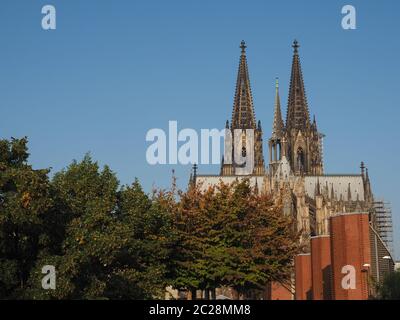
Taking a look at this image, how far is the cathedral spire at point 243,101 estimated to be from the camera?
147 metres

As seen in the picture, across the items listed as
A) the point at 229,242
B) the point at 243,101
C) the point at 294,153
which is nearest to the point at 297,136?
the point at 294,153

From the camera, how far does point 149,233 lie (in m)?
41.6

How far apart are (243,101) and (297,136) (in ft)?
40.8

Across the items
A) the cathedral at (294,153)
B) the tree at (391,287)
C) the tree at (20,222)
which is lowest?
the tree at (391,287)

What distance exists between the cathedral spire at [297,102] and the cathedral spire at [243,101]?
291 inches

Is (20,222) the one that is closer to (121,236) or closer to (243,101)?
(121,236)

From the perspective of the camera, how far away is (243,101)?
14750cm

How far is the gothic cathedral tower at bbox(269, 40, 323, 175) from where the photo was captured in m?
145

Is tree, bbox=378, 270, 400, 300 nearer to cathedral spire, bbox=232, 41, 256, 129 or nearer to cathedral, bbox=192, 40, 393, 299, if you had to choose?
cathedral, bbox=192, 40, 393, 299

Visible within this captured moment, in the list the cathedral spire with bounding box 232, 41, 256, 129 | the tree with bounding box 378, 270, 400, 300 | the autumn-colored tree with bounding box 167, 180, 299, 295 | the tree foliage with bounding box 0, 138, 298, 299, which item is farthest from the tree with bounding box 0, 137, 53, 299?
the cathedral spire with bounding box 232, 41, 256, 129

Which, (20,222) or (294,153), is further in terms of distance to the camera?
(294,153)

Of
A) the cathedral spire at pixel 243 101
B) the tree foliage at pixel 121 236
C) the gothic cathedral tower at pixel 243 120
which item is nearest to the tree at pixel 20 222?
the tree foliage at pixel 121 236

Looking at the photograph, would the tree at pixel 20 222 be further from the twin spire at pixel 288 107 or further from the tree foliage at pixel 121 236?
the twin spire at pixel 288 107

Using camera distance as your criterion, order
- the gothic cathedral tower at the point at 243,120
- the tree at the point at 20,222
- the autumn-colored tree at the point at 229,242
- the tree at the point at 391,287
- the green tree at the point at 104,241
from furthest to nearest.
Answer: the gothic cathedral tower at the point at 243,120, the autumn-colored tree at the point at 229,242, the tree at the point at 391,287, the green tree at the point at 104,241, the tree at the point at 20,222
